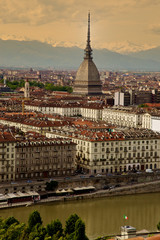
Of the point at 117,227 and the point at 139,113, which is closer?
the point at 117,227

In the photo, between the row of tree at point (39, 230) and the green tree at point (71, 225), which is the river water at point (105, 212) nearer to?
the green tree at point (71, 225)

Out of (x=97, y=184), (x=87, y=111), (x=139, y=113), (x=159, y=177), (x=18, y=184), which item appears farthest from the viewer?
(x=87, y=111)


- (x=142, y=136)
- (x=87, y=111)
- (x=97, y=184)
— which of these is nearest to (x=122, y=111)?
(x=87, y=111)

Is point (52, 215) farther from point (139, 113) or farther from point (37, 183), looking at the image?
point (139, 113)

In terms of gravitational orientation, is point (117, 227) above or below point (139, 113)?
below

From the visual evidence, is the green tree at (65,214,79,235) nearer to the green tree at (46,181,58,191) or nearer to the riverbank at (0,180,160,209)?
the riverbank at (0,180,160,209)

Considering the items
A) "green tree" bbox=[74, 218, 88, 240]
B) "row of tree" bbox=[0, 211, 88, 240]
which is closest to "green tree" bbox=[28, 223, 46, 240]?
"row of tree" bbox=[0, 211, 88, 240]

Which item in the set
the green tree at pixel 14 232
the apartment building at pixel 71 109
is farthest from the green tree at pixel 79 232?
the apartment building at pixel 71 109
